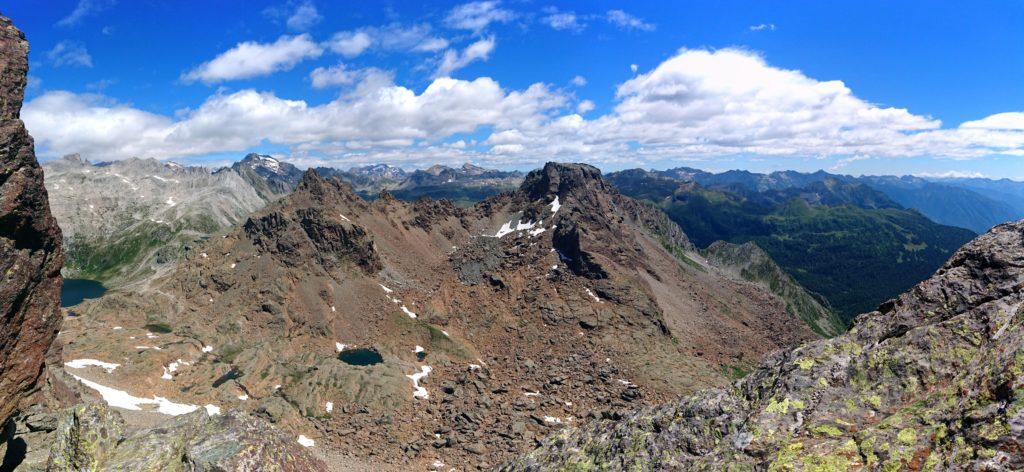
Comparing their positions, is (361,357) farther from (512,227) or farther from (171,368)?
(512,227)

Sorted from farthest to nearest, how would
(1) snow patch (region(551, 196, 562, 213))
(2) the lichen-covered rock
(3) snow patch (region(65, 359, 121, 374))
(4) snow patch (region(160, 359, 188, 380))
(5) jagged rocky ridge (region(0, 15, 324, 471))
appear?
(1) snow patch (region(551, 196, 562, 213)) → (4) snow patch (region(160, 359, 188, 380)) → (3) snow patch (region(65, 359, 121, 374)) → (5) jagged rocky ridge (region(0, 15, 324, 471)) → (2) the lichen-covered rock

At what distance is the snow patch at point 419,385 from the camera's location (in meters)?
93.0

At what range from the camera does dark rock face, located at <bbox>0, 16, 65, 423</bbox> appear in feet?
72.6

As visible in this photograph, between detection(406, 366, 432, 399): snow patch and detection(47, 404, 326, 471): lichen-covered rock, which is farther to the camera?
detection(406, 366, 432, 399): snow patch

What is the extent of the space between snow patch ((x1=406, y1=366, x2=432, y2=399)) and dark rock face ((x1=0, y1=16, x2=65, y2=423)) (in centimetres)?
7257

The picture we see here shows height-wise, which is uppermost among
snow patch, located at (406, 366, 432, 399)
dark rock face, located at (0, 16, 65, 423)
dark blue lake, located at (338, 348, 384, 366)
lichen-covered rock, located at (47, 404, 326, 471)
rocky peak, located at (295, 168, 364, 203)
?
rocky peak, located at (295, 168, 364, 203)

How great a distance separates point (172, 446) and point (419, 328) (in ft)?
318

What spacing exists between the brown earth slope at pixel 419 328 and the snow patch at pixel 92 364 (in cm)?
111

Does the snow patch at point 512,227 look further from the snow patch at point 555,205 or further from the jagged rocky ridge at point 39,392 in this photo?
the jagged rocky ridge at point 39,392

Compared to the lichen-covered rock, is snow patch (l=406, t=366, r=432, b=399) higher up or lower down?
lower down

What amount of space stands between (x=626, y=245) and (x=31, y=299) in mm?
160932

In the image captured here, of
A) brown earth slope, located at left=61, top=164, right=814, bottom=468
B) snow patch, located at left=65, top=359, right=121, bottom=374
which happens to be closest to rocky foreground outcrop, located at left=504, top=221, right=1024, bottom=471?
brown earth slope, located at left=61, top=164, right=814, bottom=468

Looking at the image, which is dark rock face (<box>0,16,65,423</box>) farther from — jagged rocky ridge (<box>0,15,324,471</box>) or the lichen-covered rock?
the lichen-covered rock

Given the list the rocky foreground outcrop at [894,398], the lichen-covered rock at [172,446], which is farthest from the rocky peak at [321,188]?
the rocky foreground outcrop at [894,398]
